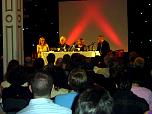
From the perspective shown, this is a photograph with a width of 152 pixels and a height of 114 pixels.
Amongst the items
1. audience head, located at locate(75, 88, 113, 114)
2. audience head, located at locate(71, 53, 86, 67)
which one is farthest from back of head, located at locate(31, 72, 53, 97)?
audience head, located at locate(71, 53, 86, 67)

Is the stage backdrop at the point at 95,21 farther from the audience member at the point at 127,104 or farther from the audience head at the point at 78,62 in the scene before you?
the audience member at the point at 127,104

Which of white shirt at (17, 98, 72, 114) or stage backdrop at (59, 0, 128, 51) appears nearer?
white shirt at (17, 98, 72, 114)

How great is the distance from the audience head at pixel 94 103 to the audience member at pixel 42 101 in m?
0.72

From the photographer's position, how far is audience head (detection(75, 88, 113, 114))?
2256 mm

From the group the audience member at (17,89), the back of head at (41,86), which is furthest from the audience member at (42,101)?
the audience member at (17,89)

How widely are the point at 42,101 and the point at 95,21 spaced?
47.6 ft

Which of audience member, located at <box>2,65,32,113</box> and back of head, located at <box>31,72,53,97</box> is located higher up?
back of head, located at <box>31,72,53,97</box>

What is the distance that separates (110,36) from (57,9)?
2751 millimetres

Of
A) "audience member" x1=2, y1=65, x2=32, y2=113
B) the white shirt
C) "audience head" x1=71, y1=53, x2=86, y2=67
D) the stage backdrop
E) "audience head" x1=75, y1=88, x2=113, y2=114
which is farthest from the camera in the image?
the stage backdrop

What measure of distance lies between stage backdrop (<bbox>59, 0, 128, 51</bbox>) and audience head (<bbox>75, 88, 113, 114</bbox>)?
48.2 ft

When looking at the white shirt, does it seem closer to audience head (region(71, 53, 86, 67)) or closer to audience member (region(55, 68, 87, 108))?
audience member (region(55, 68, 87, 108))

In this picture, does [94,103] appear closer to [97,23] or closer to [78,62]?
[78,62]

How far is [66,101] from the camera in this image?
13.6 feet

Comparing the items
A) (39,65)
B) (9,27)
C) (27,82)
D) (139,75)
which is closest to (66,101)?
(27,82)
